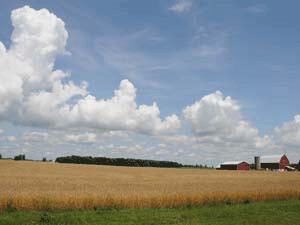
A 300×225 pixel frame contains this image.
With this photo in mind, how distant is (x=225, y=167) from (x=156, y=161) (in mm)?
40924

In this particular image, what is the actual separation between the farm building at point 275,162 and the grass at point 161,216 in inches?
5176

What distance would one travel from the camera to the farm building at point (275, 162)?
147m

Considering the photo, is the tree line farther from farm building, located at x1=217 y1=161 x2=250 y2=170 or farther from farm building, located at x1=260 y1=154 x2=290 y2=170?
farm building, located at x1=260 y1=154 x2=290 y2=170

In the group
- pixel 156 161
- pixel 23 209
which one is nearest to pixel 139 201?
pixel 23 209

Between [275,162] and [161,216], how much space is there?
142 metres

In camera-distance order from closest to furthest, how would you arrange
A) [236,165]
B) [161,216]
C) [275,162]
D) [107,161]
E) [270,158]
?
1. [161,216]
2. [236,165]
3. [275,162]
4. [270,158]
5. [107,161]

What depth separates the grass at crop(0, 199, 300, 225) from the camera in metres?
18.3

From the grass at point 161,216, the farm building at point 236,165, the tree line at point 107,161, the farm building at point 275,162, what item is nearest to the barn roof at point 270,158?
the farm building at point 275,162

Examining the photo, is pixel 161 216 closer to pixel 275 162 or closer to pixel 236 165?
pixel 236 165

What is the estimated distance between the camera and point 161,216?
20594 millimetres

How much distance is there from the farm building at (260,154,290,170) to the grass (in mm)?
131458

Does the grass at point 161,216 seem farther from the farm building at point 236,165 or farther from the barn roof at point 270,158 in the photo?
the barn roof at point 270,158

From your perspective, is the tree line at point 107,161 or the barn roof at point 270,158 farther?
the tree line at point 107,161

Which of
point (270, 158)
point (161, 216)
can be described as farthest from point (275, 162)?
point (161, 216)
